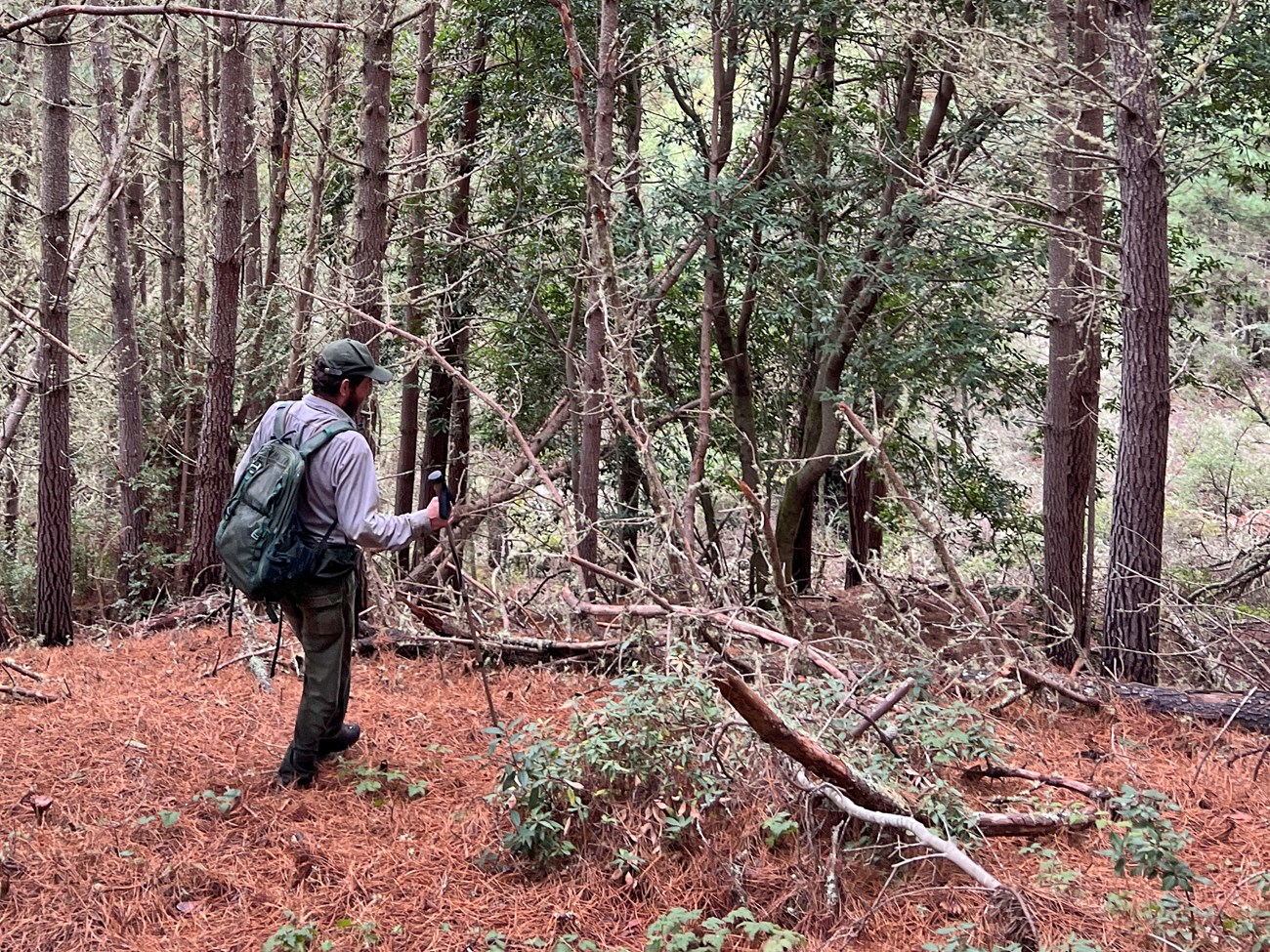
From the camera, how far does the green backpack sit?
4398 mm

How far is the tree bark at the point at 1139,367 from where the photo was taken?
7285mm

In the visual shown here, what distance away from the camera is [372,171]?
27.6ft

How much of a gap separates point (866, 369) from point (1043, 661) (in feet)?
17.1

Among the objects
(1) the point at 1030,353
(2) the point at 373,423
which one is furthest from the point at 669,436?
(1) the point at 1030,353

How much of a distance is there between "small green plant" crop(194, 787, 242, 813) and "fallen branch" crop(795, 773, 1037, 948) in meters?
2.61

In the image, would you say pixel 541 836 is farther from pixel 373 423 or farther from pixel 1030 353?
pixel 1030 353

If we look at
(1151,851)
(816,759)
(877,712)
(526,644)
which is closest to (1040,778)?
(877,712)

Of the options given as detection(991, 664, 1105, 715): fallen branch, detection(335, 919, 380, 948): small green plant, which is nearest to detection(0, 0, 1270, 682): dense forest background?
detection(991, 664, 1105, 715): fallen branch

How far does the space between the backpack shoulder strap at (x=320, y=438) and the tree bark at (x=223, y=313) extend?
6360 mm

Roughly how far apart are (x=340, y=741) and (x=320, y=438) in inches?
62.4

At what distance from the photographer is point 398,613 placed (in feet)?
25.4

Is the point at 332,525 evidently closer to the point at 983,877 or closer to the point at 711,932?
the point at 711,932

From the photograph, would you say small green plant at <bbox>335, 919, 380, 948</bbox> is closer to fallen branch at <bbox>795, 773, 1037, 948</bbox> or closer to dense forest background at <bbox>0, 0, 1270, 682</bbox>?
fallen branch at <bbox>795, 773, 1037, 948</bbox>

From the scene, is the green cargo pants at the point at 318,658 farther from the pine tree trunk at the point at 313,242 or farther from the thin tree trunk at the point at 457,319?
the pine tree trunk at the point at 313,242
